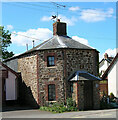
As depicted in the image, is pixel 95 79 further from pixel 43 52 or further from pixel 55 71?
pixel 43 52

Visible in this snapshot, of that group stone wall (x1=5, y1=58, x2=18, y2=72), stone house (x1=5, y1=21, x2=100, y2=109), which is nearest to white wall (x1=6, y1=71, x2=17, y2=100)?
stone house (x1=5, y1=21, x2=100, y2=109)

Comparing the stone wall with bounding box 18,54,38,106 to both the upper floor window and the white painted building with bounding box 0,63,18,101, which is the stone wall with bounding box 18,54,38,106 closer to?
the white painted building with bounding box 0,63,18,101

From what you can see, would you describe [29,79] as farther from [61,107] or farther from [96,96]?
[96,96]

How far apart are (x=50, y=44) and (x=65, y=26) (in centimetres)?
335

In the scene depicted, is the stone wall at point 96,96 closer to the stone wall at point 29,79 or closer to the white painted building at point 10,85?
the stone wall at point 29,79

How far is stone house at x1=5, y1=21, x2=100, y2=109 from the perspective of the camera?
755 inches

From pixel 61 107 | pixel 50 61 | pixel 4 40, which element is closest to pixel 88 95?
pixel 61 107

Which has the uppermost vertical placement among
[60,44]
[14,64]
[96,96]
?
[60,44]

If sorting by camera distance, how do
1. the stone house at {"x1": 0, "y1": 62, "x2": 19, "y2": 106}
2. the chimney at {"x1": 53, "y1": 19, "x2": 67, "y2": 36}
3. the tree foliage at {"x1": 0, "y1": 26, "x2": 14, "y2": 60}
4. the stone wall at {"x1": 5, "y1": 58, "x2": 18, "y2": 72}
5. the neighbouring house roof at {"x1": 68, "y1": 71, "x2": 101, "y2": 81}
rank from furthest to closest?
the tree foliage at {"x1": 0, "y1": 26, "x2": 14, "y2": 60} < the stone wall at {"x1": 5, "y1": 58, "x2": 18, "y2": 72} < the chimney at {"x1": 53, "y1": 19, "x2": 67, "y2": 36} < the stone house at {"x1": 0, "y1": 62, "x2": 19, "y2": 106} < the neighbouring house roof at {"x1": 68, "y1": 71, "x2": 101, "y2": 81}

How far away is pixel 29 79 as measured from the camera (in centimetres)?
2162

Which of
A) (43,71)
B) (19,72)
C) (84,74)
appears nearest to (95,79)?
(84,74)

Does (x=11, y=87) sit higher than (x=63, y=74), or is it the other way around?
(x=63, y=74)

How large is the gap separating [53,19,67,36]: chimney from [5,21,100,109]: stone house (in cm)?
157

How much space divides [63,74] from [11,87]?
603cm
